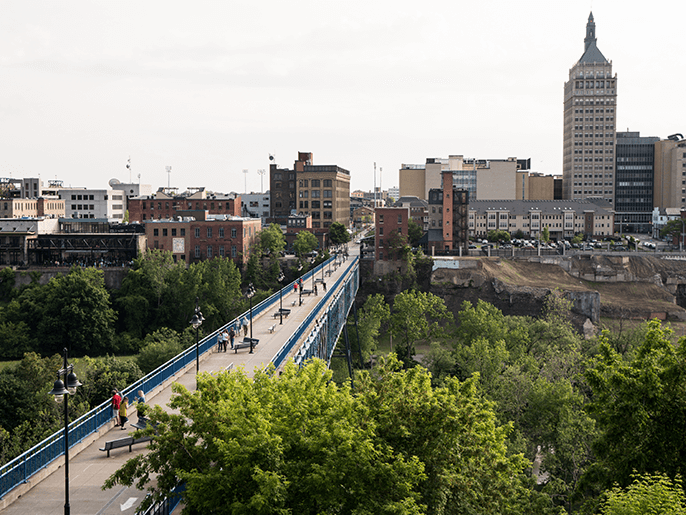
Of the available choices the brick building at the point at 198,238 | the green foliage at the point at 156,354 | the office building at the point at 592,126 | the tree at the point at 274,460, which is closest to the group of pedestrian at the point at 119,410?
the tree at the point at 274,460

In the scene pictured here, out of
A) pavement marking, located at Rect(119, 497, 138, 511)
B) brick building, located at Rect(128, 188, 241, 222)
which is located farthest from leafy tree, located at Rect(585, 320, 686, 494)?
brick building, located at Rect(128, 188, 241, 222)

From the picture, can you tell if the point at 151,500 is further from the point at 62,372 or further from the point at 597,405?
the point at 597,405

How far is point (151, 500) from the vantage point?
1900 cm

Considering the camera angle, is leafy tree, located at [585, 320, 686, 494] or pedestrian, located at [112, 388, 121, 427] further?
pedestrian, located at [112, 388, 121, 427]

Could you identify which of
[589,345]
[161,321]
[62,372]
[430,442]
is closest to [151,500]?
[62,372]

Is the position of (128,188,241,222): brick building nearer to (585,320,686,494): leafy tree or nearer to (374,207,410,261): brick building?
(374,207,410,261): brick building

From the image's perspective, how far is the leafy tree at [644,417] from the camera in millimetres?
21922

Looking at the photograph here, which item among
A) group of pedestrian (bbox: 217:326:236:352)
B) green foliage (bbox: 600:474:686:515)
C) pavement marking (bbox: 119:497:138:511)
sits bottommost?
pavement marking (bbox: 119:497:138:511)

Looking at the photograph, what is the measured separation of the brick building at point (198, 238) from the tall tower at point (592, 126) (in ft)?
380

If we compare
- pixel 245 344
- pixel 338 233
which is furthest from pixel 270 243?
pixel 245 344

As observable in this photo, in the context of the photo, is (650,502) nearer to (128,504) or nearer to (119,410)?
(128,504)

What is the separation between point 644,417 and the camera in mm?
21969

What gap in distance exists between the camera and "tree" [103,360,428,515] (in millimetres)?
18562

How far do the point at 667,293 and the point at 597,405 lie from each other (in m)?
98.6
